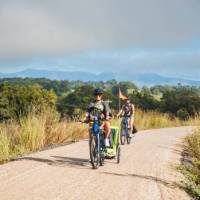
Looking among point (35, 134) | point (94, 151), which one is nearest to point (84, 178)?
point (94, 151)

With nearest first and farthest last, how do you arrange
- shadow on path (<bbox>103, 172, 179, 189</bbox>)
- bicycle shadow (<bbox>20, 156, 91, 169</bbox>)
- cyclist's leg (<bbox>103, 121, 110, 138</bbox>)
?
shadow on path (<bbox>103, 172, 179, 189</bbox>)
cyclist's leg (<bbox>103, 121, 110, 138</bbox>)
bicycle shadow (<bbox>20, 156, 91, 169</bbox>)

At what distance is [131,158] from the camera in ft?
Result: 47.8

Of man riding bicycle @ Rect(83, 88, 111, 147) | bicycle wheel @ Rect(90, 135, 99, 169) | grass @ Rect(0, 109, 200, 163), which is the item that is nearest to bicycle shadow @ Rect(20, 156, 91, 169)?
bicycle wheel @ Rect(90, 135, 99, 169)

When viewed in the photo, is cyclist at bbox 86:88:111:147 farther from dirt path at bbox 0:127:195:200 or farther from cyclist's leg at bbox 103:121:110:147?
dirt path at bbox 0:127:195:200

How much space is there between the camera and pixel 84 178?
1062cm

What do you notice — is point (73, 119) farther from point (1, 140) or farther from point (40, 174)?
point (40, 174)

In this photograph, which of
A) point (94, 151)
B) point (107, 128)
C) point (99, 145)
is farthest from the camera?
point (107, 128)

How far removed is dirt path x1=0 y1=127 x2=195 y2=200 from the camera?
9023 millimetres

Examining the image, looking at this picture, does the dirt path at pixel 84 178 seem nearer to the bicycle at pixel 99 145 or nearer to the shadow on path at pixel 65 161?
the shadow on path at pixel 65 161

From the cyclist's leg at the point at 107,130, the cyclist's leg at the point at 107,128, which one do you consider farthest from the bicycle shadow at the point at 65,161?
the cyclist's leg at the point at 107,128

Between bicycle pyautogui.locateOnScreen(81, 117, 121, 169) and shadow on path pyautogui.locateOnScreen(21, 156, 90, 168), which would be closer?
bicycle pyautogui.locateOnScreen(81, 117, 121, 169)

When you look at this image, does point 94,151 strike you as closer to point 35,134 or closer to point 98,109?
point 98,109

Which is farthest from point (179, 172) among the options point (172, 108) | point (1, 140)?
point (172, 108)

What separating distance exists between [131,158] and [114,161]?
1.07m
